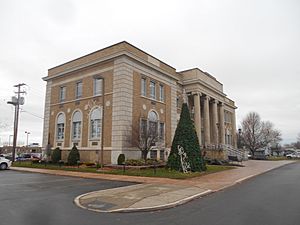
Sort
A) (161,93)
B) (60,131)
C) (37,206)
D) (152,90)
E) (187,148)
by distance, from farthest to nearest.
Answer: (161,93), (60,131), (152,90), (187,148), (37,206)

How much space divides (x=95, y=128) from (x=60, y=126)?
6513 mm

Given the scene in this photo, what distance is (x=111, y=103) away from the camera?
27125mm

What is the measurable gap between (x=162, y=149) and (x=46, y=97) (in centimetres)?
1621

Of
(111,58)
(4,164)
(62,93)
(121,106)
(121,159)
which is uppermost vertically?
(111,58)

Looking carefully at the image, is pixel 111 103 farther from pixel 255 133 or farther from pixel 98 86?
pixel 255 133

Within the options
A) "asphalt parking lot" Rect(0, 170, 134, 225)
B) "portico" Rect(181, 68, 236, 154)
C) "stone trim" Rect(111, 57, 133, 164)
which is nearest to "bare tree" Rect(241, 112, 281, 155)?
"portico" Rect(181, 68, 236, 154)

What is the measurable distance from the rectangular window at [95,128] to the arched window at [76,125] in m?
2.19

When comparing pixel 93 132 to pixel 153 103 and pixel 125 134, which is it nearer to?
pixel 125 134

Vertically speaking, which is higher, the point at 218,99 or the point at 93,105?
the point at 218,99

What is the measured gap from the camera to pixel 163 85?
33.1 meters

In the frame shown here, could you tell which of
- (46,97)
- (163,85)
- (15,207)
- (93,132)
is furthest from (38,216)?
(46,97)

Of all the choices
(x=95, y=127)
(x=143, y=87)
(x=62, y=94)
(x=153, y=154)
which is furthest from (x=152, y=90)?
(x=62, y=94)

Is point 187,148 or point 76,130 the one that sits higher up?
point 76,130

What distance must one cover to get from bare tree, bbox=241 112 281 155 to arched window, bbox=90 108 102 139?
160ft
